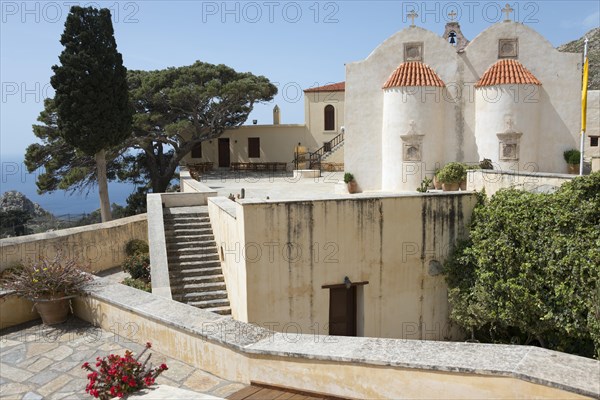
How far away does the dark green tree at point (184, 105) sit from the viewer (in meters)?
27.6

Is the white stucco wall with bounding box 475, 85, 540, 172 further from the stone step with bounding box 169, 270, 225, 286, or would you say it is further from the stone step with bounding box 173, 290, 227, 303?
the stone step with bounding box 173, 290, 227, 303

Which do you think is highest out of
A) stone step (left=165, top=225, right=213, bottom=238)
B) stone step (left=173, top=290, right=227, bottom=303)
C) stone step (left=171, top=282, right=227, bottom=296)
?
stone step (left=165, top=225, right=213, bottom=238)

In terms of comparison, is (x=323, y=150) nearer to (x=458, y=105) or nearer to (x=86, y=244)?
(x=458, y=105)

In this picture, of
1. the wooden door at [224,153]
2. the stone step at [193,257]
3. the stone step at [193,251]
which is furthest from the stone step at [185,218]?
the wooden door at [224,153]

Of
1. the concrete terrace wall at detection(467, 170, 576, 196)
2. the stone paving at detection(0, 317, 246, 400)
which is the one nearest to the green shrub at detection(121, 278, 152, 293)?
the stone paving at detection(0, 317, 246, 400)

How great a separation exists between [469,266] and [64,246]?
988 centimetres

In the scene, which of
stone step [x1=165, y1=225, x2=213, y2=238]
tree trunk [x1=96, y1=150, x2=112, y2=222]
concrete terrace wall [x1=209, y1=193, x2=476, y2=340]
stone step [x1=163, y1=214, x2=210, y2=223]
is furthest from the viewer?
tree trunk [x1=96, y1=150, x2=112, y2=222]

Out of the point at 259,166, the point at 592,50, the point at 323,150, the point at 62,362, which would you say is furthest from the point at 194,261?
the point at 592,50

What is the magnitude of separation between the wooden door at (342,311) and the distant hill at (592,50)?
40.3 m

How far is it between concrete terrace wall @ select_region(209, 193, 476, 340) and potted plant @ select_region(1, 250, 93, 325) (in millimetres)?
4284

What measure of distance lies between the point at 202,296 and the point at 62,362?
6208mm

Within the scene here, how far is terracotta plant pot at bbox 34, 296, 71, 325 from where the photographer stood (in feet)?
19.8

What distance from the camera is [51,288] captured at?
6.04 metres

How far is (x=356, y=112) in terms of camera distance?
1884 cm
